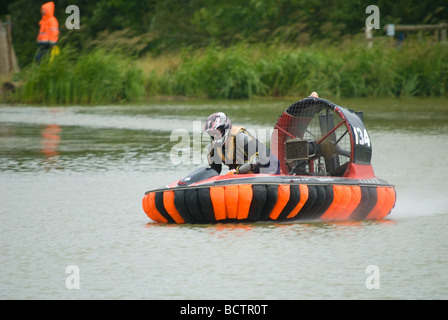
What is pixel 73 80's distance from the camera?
69.0 ft

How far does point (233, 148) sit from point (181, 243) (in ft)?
4.37

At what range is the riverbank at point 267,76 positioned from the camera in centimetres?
2136

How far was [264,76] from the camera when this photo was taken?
2288 centimetres

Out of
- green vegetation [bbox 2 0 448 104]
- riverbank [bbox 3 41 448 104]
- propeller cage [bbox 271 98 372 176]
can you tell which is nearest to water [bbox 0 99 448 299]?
A: propeller cage [bbox 271 98 372 176]

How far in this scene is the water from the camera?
204 inches

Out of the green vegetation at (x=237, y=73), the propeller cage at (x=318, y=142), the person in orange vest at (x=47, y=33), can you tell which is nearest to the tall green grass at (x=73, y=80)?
the green vegetation at (x=237, y=73)

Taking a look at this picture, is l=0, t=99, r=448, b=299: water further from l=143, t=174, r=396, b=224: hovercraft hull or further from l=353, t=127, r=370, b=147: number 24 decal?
l=353, t=127, r=370, b=147: number 24 decal

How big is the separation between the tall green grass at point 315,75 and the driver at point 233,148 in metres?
14.7

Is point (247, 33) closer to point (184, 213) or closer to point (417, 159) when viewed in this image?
point (417, 159)

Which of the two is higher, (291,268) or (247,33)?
(247,33)

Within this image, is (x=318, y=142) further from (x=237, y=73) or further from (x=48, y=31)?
(x=48, y=31)

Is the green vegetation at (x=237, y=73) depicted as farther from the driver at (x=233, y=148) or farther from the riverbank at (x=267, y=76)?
the driver at (x=233, y=148)
